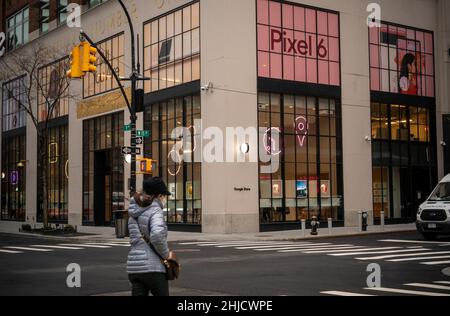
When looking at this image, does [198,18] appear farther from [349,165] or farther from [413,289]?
[413,289]

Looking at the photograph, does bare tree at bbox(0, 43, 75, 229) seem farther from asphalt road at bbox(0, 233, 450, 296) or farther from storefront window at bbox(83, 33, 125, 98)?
asphalt road at bbox(0, 233, 450, 296)

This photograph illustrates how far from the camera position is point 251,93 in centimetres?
3228

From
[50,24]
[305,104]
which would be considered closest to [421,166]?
[305,104]

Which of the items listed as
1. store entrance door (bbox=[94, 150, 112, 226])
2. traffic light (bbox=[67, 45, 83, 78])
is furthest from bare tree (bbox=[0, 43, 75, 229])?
traffic light (bbox=[67, 45, 83, 78])

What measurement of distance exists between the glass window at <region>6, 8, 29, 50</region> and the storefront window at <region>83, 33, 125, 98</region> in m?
13.3

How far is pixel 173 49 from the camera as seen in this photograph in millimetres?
34719

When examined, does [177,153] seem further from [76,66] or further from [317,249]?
[317,249]

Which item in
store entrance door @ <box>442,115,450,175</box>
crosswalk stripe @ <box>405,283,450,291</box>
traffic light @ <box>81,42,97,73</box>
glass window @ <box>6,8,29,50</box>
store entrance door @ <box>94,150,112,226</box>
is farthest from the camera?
glass window @ <box>6,8,29,50</box>

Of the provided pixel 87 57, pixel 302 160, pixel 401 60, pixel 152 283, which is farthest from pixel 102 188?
pixel 152 283

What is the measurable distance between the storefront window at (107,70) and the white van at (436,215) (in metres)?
22.1

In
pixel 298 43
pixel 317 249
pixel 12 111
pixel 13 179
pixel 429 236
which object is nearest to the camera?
pixel 317 249

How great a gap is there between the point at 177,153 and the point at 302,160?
6.95 metres

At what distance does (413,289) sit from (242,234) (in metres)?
19.2

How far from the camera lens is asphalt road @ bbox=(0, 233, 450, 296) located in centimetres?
1126
